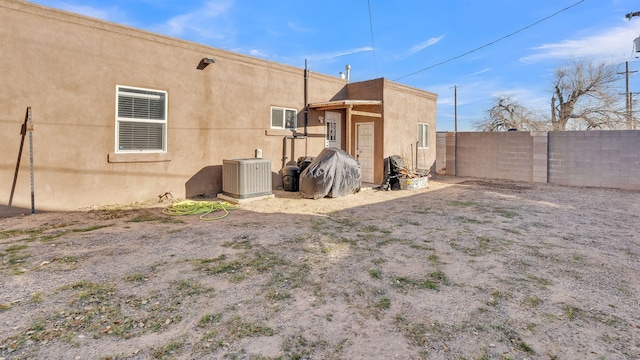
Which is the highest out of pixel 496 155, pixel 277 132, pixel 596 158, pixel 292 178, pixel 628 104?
pixel 628 104

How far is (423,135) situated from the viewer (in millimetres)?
11930

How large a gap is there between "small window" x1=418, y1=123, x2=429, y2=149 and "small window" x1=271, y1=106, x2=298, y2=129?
5.10 meters

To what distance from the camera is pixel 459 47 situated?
13914mm

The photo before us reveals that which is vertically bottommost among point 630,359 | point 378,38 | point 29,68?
point 630,359

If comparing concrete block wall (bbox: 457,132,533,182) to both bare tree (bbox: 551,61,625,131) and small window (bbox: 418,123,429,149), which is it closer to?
small window (bbox: 418,123,429,149)

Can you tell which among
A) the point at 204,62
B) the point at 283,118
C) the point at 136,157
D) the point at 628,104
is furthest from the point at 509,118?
the point at 136,157

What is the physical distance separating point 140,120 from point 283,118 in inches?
143

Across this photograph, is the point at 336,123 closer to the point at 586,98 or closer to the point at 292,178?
the point at 292,178

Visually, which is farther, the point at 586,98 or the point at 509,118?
the point at 509,118

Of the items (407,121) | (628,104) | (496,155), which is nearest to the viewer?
(407,121)

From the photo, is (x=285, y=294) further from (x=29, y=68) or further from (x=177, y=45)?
(x=177, y=45)

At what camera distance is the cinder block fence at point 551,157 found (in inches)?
375

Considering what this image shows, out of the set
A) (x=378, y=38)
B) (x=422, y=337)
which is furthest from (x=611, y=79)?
(x=422, y=337)

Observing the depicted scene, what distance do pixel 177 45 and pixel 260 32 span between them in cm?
522
